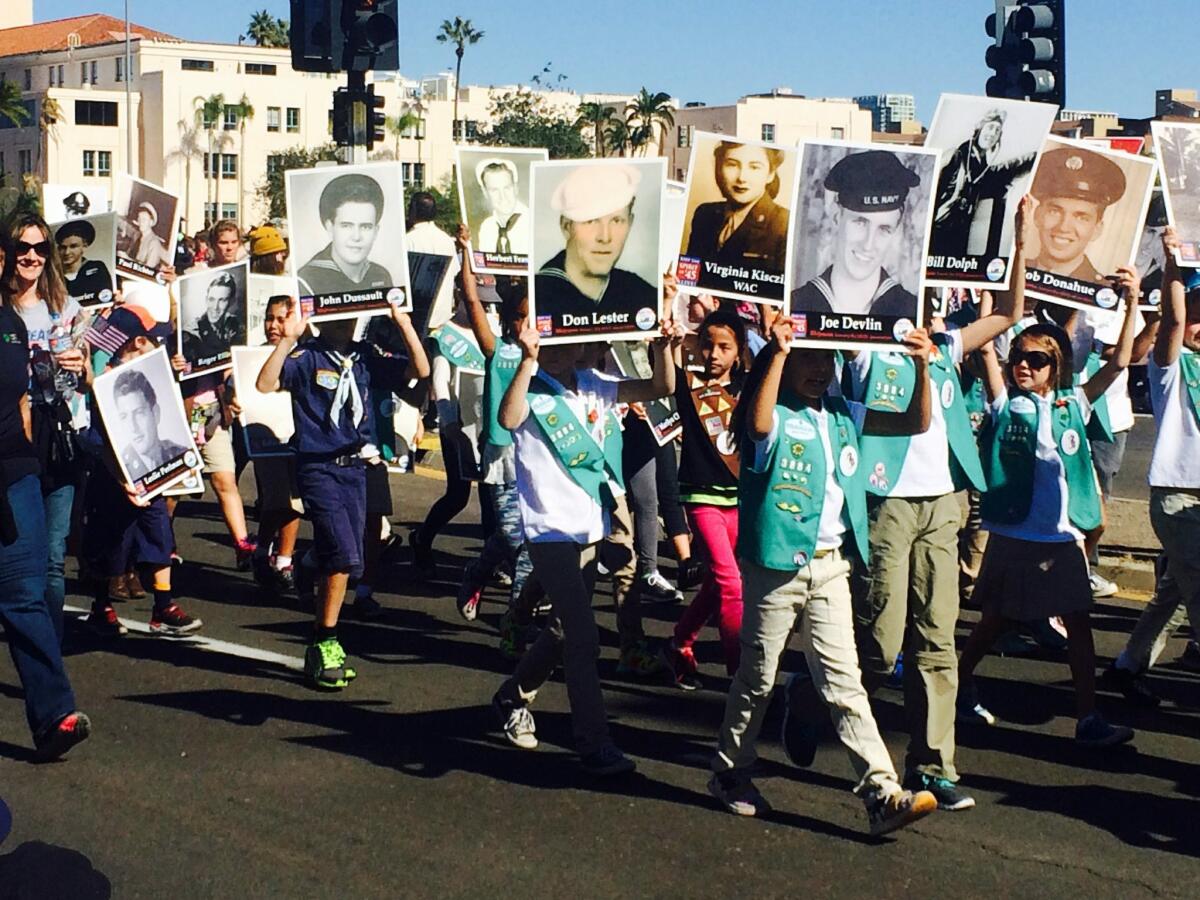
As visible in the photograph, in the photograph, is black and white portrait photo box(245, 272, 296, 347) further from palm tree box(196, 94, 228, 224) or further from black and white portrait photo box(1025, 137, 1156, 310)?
palm tree box(196, 94, 228, 224)

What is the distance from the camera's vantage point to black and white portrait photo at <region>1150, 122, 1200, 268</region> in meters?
6.99

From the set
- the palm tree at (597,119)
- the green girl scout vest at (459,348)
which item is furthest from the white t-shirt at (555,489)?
the palm tree at (597,119)

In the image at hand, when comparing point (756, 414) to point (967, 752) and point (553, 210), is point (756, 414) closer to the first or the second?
point (553, 210)

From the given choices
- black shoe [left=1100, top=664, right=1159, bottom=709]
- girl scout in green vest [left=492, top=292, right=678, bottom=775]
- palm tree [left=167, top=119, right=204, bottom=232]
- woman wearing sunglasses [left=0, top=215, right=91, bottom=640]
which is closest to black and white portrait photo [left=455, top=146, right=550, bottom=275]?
girl scout in green vest [left=492, top=292, right=678, bottom=775]

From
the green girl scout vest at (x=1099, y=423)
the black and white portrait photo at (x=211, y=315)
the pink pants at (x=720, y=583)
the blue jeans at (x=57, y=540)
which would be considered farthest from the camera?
the black and white portrait photo at (x=211, y=315)

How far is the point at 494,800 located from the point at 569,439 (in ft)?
4.30

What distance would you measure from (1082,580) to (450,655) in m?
3.09

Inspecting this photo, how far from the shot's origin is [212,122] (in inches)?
4469

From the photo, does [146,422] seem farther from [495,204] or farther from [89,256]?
[495,204]

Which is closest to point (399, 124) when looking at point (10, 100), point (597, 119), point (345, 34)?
point (597, 119)

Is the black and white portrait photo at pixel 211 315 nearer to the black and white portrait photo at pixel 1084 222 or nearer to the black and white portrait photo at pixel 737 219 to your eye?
the black and white portrait photo at pixel 737 219

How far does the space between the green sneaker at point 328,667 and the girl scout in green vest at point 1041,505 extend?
2677 millimetres

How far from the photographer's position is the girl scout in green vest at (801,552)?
601 cm

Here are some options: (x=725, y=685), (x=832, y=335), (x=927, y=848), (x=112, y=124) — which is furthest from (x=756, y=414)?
(x=112, y=124)
